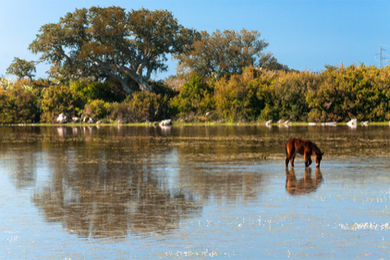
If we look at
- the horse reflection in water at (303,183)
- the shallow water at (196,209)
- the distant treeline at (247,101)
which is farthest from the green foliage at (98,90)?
the horse reflection in water at (303,183)

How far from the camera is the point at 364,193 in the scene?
31.5 ft

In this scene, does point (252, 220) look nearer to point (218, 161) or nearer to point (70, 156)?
point (218, 161)

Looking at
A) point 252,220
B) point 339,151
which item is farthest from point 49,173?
point 339,151

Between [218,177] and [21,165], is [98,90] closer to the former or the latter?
[21,165]

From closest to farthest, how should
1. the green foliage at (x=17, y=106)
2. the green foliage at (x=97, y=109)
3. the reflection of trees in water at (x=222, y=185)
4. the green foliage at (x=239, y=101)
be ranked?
the reflection of trees in water at (x=222, y=185)
the green foliage at (x=239, y=101)
the green foliage at (x=97, y=109)
the green foliage at (x=17, y=106)

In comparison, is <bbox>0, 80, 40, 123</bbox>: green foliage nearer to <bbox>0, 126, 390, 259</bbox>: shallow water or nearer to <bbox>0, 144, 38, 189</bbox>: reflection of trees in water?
<bbox>0, 144, 38, 189</bbox>: reflection of trees in water

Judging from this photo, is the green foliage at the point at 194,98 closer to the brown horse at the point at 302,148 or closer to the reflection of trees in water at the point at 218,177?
Result: the reflection of trees in water at the point at 218,177

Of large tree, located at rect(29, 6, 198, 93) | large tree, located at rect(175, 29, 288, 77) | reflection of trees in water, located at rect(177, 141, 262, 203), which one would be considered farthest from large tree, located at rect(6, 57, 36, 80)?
reflection of trees in water, located at rect(177, 141, 262, 203)

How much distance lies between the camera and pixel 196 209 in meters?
8.40

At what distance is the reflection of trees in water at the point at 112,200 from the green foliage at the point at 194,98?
118 ft

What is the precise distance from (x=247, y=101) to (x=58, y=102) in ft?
73.5

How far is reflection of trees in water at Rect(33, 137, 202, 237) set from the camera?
732 cm

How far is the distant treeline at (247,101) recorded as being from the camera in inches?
1789

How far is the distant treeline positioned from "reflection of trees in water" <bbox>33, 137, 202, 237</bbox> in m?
32.8
